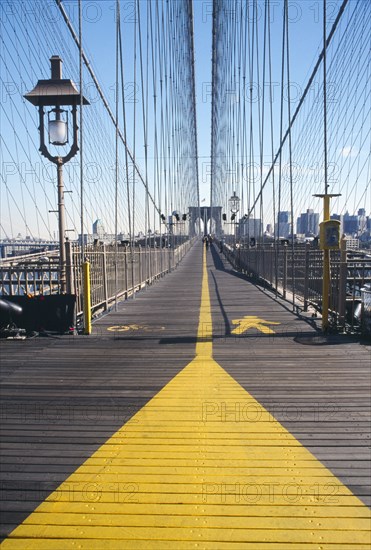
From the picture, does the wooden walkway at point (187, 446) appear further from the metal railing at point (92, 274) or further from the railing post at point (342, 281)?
the metal railing at point (92, 274)

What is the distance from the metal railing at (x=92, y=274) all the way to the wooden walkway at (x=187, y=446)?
1.41 meters

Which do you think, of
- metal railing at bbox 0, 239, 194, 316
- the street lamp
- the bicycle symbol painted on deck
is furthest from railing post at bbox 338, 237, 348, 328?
the street lamp

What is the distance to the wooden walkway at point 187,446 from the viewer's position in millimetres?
2117

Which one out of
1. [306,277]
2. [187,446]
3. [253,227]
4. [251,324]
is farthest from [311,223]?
[187,446]

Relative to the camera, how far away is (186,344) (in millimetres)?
5664

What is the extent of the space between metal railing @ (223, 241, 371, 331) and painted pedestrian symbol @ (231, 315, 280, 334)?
902mm

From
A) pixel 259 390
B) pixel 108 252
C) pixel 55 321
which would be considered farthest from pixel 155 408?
pixel 108 252

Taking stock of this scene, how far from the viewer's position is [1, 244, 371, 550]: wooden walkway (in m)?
2.12

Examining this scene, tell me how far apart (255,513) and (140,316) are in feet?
19.2

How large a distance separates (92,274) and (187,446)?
489 centimetres

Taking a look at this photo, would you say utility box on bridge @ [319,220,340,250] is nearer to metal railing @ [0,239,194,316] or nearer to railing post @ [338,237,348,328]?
railing post @ [338,237,348,328]

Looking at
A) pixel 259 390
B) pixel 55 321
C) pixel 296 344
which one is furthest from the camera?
pixel 55 321

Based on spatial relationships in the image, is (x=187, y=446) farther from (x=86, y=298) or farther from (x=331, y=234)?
(x=331, y=234)

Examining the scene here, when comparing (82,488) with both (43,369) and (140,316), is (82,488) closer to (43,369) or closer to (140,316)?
(43,369)
